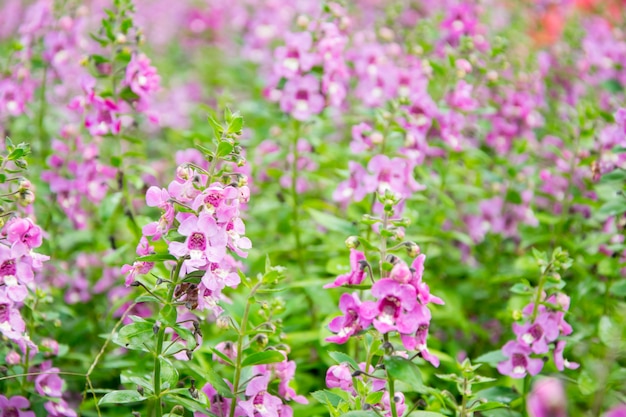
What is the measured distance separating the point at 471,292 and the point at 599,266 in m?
0.82

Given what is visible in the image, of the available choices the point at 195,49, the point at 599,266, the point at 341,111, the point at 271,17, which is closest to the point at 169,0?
the point at 195,49

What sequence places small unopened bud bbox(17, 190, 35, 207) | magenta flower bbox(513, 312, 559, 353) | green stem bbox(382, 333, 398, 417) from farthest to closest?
magenta flower bbox(513, 312, 559, 353) < small unopened bud bbox(17, 190, 35, 207) < green stem bbox(382, 333, 398, 417)

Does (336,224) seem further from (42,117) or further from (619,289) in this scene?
(42,117)

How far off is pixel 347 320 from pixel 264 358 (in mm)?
266

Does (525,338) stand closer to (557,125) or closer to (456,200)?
(456,200)

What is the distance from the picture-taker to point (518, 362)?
2.47m

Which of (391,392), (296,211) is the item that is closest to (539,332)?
(391,392)

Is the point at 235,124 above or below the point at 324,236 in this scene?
above

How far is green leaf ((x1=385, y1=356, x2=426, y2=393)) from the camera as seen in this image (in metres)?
1.84

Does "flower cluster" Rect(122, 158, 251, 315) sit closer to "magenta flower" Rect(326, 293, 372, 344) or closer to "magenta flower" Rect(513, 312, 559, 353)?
"magenta flower" Rect(326, 293, 372, 344)

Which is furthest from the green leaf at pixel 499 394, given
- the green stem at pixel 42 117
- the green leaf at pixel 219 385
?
the green stem at pixel 42 117

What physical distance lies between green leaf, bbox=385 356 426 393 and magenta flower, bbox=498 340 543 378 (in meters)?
0.68

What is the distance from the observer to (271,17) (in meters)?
5.68

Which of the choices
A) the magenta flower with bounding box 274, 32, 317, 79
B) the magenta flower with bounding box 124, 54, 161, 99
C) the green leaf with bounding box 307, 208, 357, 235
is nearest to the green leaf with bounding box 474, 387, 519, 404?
the green leaf with bounding box 307, 208, 357, 235
